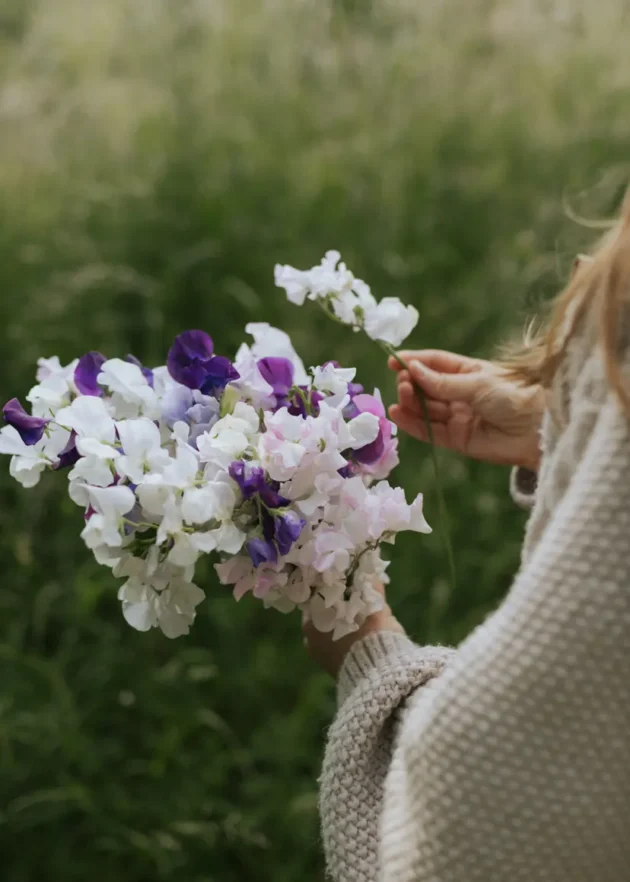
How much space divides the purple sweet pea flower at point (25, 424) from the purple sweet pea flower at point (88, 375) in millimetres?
41

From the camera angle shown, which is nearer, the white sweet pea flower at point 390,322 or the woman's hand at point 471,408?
the white sweet pea flower at point 390,322

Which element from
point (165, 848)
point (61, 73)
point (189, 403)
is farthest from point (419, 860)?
point (61, 73)

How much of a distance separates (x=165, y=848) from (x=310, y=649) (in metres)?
0.57

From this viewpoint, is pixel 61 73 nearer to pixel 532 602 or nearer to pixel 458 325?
pixel 458 325

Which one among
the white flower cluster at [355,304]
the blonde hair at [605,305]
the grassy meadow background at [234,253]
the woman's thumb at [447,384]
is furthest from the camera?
the grassy meadow background at [234,253]

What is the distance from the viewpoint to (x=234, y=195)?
136 centimetres

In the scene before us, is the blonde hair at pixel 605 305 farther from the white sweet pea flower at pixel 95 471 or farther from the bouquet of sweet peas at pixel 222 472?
the white sweet pea flower at pixel 95 471

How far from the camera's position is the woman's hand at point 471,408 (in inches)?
28.7

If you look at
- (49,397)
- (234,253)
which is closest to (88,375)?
(49,397)

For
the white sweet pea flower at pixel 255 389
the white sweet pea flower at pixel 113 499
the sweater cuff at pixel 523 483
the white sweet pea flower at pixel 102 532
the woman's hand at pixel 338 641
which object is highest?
the white sweet pea flower at pixel 255 389

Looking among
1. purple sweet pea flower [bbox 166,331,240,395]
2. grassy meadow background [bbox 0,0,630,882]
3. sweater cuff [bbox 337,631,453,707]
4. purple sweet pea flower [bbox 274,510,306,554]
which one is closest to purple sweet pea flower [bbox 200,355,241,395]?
purple sweet pea flower [bbox 166,331,240,395]

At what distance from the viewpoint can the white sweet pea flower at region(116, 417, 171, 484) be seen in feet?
1.52

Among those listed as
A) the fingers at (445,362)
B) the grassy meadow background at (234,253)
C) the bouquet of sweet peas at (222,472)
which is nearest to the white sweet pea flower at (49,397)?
the bouquet of sweet peas at (222,472)

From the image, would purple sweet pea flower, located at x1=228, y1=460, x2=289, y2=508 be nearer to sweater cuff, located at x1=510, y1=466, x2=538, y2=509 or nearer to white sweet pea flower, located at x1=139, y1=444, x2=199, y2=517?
white sweet pea flower, located at x1=139, y1=444, x2=199, y2=517
